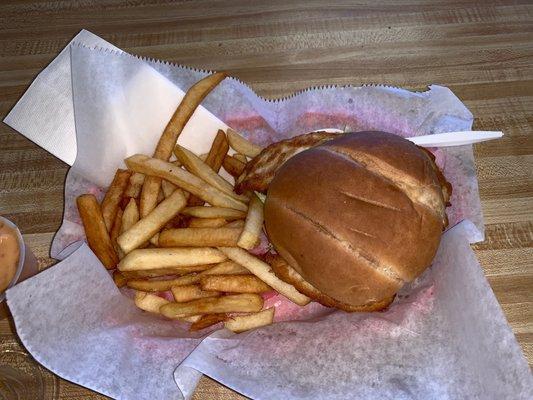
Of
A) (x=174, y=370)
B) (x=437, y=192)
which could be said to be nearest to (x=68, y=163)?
(x=174, y=370)

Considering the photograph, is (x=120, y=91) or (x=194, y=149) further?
(x=194, y=149)

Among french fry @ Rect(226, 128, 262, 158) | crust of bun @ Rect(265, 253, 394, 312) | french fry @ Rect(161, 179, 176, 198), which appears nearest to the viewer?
crust of bun @ Rect(265, 253, 394, 312)

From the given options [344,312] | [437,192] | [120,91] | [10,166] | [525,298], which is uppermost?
[120,91]

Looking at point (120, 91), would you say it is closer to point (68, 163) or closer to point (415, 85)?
point (68, 163)

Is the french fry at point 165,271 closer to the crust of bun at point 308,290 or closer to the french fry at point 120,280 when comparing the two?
the french fry at point 120,280

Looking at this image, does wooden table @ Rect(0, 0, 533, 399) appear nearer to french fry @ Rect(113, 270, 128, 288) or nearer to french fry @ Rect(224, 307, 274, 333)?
french fry @ Rect(113, 270, 128, 288)

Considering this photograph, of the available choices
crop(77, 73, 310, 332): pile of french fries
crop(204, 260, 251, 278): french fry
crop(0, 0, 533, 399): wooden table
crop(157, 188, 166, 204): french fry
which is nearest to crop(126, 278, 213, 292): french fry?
crop(77, 73, 310, 332): pile of french fries

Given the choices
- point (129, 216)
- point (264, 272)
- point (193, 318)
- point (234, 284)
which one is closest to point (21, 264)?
point (129, 216)
